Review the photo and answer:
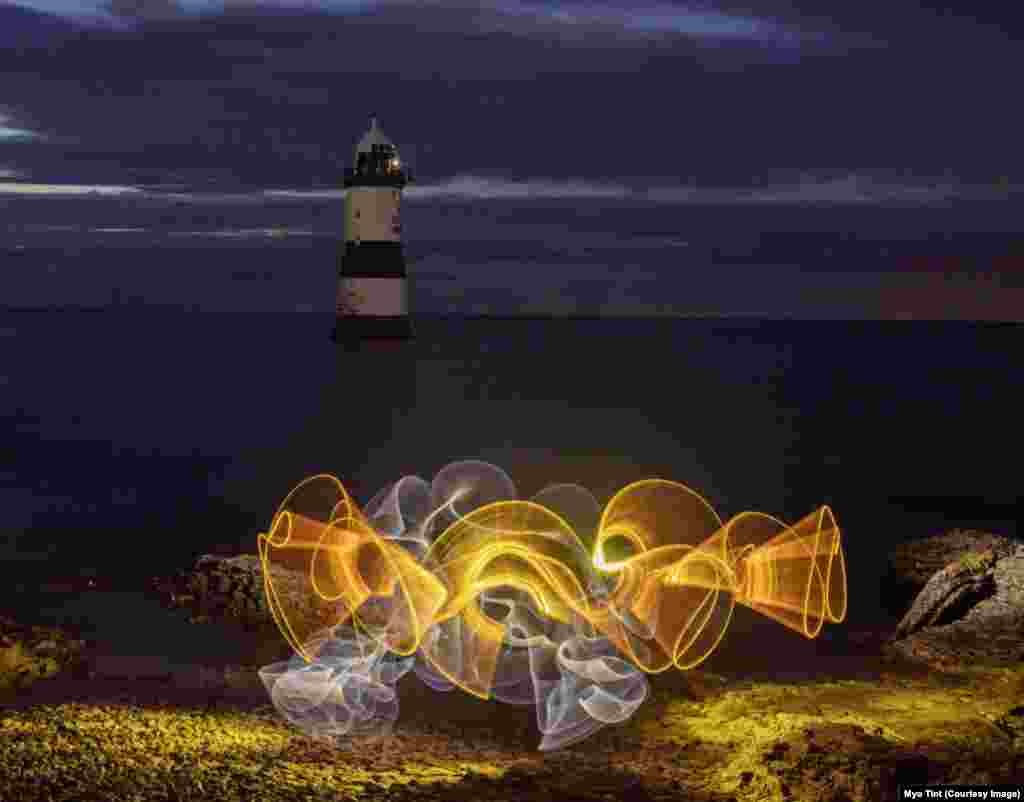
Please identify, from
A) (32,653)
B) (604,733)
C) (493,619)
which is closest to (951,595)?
(493,619)

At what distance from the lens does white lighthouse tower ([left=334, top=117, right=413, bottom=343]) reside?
164ft

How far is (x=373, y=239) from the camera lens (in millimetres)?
50281

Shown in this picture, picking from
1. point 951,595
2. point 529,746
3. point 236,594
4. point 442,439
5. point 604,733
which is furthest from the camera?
point 442,439

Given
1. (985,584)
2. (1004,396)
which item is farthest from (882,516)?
(1004,396)

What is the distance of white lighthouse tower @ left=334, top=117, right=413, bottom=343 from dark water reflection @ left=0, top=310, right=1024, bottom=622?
436 centimetres

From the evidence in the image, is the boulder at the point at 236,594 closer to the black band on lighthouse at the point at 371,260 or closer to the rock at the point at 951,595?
the rock at the point at 951,595

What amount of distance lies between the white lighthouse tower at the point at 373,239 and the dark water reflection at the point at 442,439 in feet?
→ 14.3

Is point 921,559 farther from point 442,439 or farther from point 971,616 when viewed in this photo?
point 442,439

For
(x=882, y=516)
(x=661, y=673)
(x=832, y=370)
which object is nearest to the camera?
(x=661, y=673)

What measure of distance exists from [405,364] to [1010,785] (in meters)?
70.5

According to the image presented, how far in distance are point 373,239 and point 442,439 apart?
1068 centimetres

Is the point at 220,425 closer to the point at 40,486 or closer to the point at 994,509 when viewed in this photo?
Answer: the point at 40,486

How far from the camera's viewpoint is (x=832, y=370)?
90562mm

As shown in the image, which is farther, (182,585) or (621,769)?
(182,585)
